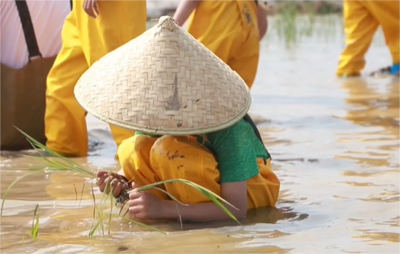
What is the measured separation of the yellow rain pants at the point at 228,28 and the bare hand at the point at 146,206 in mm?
1855

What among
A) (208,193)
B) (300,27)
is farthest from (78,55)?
(300,27)

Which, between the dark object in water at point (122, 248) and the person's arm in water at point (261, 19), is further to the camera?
the person's arm in water at point (261, 19)

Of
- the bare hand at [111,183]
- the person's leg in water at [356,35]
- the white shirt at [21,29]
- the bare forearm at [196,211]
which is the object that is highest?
the white shirt at [21,29]

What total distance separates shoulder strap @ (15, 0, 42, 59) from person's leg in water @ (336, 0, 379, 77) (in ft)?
10.4

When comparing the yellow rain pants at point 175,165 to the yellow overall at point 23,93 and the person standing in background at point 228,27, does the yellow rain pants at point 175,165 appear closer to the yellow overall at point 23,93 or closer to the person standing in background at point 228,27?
the yellow overall at point 23,93

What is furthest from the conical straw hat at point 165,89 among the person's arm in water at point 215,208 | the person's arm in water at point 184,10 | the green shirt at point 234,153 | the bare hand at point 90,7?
the person's arm in water at point 184,10

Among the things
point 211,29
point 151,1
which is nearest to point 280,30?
point 151,1

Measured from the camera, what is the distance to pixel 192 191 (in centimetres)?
269

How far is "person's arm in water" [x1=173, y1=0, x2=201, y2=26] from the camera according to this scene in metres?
4.39

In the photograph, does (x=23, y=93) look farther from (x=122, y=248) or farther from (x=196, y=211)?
(x=122, y=248)

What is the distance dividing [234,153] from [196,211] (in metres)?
0.21

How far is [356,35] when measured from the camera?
672cm

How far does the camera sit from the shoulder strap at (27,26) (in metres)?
4.06

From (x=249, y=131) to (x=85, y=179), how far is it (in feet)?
3.00
